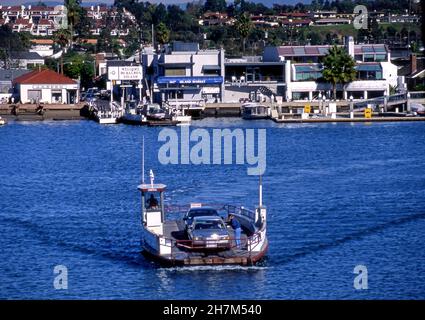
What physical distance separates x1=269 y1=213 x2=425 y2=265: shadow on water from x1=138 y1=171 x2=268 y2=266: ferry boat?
11.5 inches

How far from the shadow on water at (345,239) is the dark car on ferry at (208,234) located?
67 cm

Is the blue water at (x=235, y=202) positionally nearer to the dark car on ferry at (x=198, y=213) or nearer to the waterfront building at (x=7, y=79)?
the dark car on ferry at (x=198, y=213)

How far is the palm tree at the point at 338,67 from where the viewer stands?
130 feet

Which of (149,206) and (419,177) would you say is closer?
(149,206)

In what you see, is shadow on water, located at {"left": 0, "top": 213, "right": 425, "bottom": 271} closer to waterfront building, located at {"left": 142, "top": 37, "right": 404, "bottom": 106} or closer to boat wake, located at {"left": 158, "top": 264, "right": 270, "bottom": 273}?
boat wake, located at {"left": 158, "top": 264, "right": 270, "bottom": 273}

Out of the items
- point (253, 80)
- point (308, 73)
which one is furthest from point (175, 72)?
point (308, 73)

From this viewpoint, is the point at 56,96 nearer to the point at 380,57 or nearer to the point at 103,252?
the point at 380,57

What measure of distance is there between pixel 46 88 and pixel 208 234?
1282 inches

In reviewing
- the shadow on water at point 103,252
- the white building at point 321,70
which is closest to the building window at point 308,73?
the white building at point 321,70

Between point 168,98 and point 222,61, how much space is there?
2.64 metres

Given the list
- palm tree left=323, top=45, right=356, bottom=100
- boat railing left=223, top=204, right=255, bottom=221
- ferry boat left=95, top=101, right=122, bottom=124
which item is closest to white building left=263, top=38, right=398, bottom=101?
palm tree left=323, top=45, right=356, bottom=100

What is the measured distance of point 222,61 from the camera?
4094 cm
